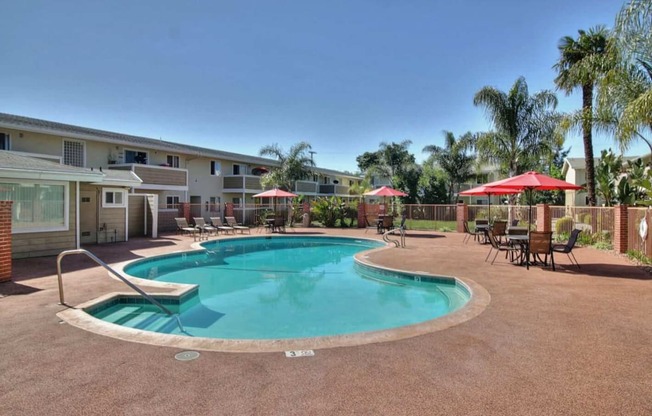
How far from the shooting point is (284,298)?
394 inches

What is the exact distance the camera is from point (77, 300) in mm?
7453

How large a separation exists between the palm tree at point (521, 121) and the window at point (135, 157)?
70.9ft

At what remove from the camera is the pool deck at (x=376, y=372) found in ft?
11.7

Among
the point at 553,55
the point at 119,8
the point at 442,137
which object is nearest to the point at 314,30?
the point at 119,8

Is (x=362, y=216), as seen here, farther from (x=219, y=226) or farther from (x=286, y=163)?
(x=219, y=226)

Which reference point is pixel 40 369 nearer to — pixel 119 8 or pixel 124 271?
pixel 124 271

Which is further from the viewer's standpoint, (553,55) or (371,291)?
(553,55)

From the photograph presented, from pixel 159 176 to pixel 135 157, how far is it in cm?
213

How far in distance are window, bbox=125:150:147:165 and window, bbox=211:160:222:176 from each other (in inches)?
244

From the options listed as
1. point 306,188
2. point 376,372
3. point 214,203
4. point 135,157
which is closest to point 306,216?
point 214,203

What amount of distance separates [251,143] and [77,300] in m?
29.3

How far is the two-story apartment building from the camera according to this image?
17359 mm

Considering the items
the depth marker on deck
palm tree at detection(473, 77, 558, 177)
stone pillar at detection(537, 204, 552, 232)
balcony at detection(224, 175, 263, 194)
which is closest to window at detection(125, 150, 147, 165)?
balcony at detection(224, 175, 263, 194)

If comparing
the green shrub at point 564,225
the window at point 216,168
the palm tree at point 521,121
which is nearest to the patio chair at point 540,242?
the green shrub at point 564,225
